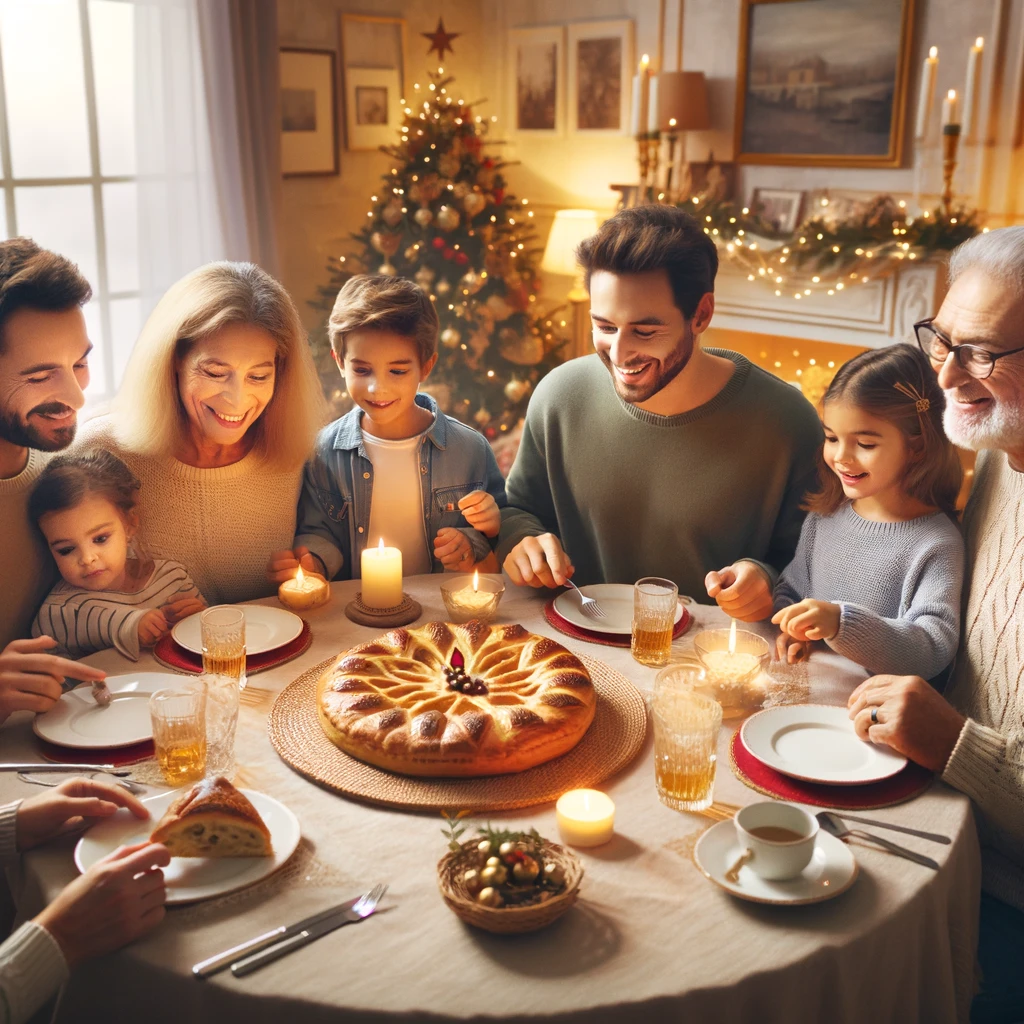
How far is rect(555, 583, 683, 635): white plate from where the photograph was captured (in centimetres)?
204

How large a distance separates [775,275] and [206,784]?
468cm

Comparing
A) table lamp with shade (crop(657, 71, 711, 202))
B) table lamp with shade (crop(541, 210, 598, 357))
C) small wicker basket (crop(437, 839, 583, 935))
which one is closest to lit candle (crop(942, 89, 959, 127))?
table lamp with shade (crop(657, 71, 711, 202))

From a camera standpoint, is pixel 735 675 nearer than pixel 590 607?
Yes

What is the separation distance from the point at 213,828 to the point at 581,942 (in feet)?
1.59

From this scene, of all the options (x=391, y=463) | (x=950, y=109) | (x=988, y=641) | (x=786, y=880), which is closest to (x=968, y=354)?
(x=988, y=641)

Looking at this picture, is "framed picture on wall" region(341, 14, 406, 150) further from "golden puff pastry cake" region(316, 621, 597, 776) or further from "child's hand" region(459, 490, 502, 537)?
"golden puff pastry cake" region(316, 621, 597, 776)

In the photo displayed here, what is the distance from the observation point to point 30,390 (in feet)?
6.44

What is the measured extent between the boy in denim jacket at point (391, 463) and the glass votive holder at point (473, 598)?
234mm

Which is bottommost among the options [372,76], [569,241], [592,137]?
[569,241]

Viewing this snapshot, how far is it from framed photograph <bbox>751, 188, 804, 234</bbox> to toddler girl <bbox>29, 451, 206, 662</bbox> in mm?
4278

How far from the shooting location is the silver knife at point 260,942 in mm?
1146

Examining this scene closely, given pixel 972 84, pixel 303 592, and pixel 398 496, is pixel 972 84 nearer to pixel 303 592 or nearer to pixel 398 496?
pixel 398 496

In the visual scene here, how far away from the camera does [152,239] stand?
187 inches

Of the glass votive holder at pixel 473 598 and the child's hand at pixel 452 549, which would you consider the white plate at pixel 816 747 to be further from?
the child's hand at pixel 452 549
